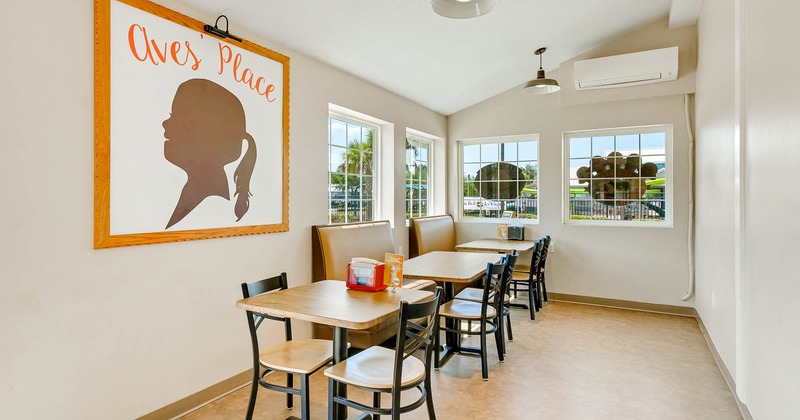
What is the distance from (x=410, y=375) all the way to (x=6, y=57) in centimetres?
232

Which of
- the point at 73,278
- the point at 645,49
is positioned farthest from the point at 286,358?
the point at 645,49

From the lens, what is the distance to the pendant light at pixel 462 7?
2162 mm

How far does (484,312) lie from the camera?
3066mm

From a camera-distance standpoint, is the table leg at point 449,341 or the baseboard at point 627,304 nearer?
the table leg at point 449,341

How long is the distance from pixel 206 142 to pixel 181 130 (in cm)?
17

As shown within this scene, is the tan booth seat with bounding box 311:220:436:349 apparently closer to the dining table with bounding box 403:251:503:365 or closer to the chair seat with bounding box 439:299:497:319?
the dining table with bounding box 403:251:503:365

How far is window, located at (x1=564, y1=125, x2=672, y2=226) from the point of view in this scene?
4.96 metres

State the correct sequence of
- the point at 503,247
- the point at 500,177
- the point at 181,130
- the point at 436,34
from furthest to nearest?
the point at 500,177
the point at 503,247
the point at 436,34
the point at 181,130

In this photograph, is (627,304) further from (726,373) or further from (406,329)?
(406,329)

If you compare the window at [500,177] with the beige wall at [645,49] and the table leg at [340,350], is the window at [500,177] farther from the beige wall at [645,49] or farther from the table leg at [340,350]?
the table leg at [340,350]

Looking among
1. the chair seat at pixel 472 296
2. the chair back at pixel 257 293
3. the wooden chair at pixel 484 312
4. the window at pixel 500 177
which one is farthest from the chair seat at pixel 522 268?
the chair back at pixel 257 293

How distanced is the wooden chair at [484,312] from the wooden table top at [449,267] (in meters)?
0.14

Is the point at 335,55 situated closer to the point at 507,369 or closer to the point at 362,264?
the point at 362,264

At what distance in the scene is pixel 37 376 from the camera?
1982 mm
